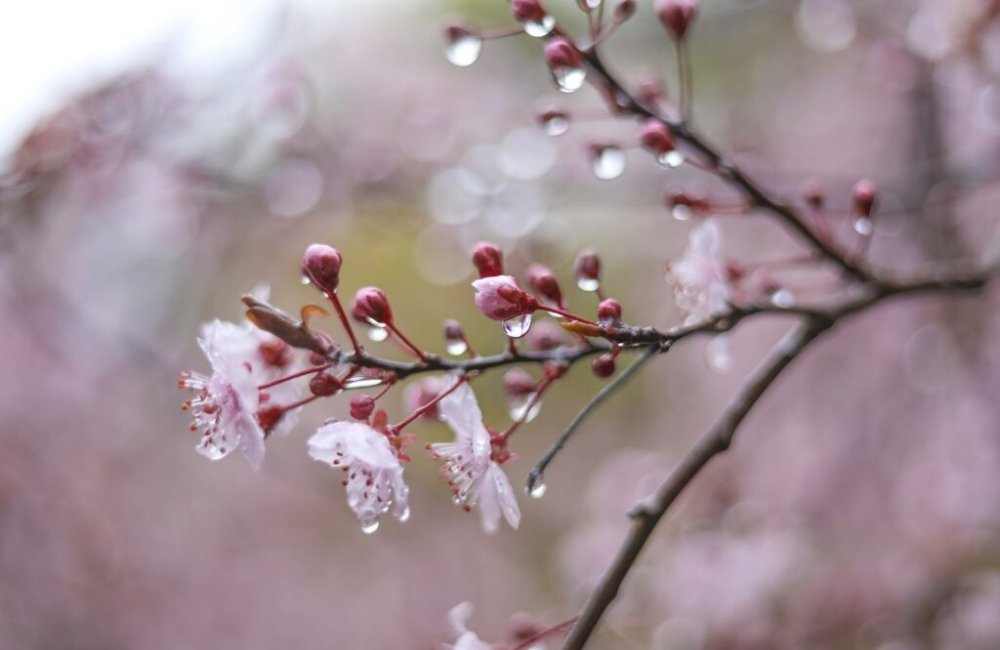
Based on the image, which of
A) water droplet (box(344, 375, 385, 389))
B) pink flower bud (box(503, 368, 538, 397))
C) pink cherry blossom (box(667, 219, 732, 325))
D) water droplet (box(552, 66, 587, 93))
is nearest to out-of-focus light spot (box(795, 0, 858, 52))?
pink cherry blossom (box(667, 219, 732, 325))

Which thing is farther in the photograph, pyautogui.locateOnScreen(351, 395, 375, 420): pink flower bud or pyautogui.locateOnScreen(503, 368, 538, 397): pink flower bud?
pyautogui.locateOnScreen(503, 368, 538, 397): pink flower bud

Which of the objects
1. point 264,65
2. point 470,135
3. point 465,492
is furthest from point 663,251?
point 465,492

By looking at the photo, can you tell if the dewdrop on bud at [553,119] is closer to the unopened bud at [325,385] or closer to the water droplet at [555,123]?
the water droplet at [555,123]

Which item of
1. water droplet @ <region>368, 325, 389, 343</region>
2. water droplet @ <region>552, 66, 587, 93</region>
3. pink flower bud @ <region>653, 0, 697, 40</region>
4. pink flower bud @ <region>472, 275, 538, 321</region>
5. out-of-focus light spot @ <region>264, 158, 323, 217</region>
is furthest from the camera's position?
out-of-focus light spot @ <region>264, 158, 323, 217</region>

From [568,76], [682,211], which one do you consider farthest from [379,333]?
[682,211]

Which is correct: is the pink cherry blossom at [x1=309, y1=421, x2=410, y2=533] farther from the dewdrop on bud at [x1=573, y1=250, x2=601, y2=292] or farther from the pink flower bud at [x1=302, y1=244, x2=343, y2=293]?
the dewdrop on bud at [x1=573, y1=250, x2=601, y2=292]

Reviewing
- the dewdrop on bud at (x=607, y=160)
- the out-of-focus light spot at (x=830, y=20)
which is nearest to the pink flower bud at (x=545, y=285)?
the dewdrop on bud at (x=607, y=160)

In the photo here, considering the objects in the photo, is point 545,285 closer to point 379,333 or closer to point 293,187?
point 379,333
